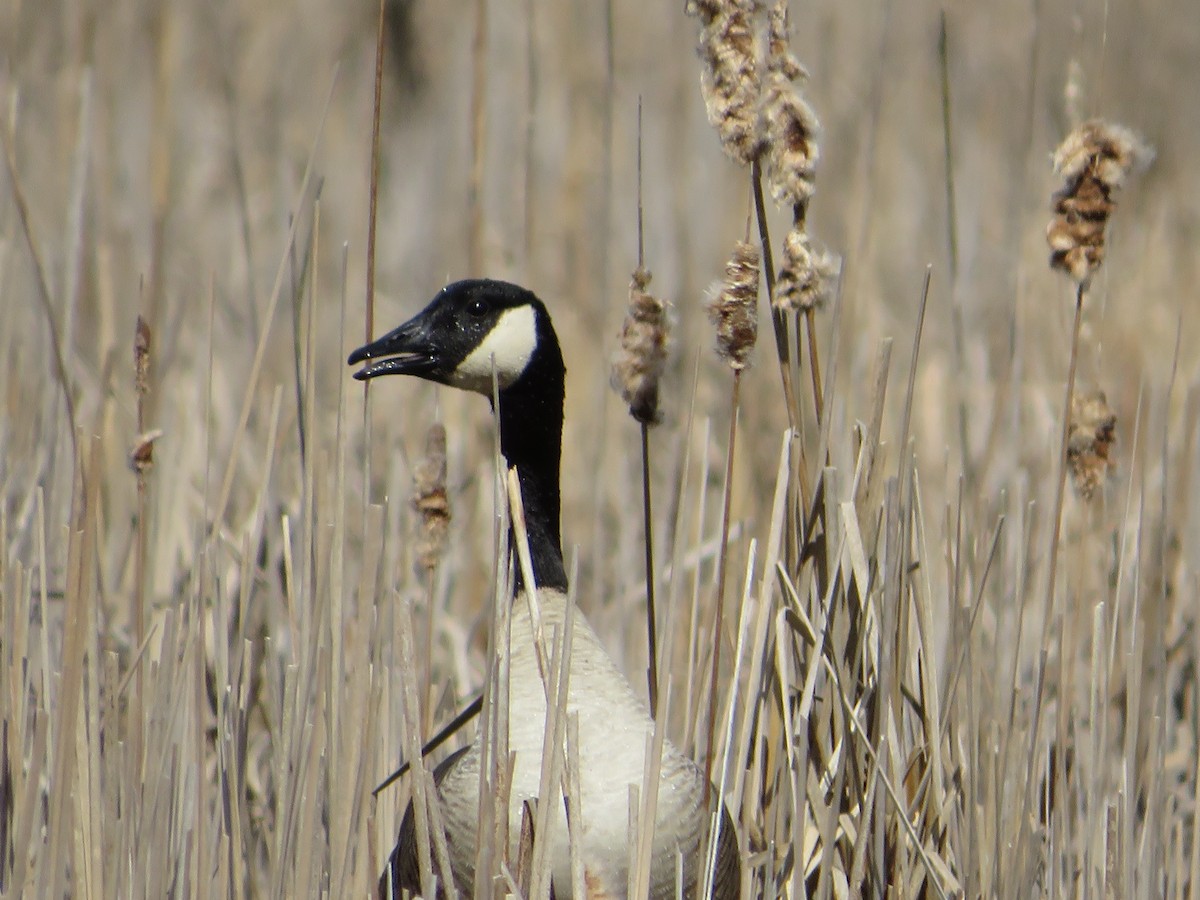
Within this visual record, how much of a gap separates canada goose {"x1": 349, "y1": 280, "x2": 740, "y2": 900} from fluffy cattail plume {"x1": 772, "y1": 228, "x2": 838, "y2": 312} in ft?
1.16

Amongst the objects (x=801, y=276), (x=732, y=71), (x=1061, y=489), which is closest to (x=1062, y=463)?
(x=1061, y=489)

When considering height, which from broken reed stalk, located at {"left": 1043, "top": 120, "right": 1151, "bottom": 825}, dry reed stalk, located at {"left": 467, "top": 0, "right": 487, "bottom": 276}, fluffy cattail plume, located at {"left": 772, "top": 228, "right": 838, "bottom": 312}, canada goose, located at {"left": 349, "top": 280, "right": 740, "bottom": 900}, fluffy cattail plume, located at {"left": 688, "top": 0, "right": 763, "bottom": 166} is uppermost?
dry reed stalk, located at {"left": 467, "top": 0, "right": 487, "bottom": 276}

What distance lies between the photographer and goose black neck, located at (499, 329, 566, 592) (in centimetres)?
222

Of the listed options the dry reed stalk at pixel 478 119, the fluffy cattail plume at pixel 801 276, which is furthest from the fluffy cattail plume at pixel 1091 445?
the dry reed stalk at pixel 478 119

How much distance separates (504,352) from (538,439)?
0.15m

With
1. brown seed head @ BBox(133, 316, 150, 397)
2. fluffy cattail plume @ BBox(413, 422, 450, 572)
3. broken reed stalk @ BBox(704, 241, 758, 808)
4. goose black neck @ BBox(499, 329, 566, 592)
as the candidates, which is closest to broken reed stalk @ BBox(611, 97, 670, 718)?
broken reed stalk @ BBox(704, 241, 758, 808)

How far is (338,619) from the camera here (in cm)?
166

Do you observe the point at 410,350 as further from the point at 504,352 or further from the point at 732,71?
the point at 732,71

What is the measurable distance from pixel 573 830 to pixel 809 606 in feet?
1.72

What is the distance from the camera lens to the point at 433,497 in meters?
2.00

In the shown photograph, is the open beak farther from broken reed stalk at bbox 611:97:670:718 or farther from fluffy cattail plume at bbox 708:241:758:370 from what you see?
fluffy cattail plume at bbox 708:241:758:370

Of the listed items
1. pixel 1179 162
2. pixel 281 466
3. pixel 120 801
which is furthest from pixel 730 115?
pixel 1179 162

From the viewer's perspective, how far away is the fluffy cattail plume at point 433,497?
78.2 inches

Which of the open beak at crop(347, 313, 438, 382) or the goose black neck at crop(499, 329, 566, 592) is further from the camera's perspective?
the goose black neck at crop(499, 329, 566, 592)
